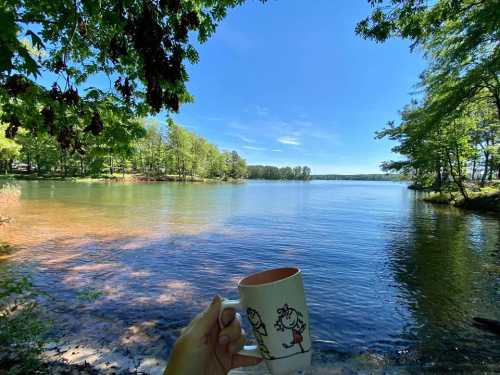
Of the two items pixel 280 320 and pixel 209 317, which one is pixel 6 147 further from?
pixel 280 320

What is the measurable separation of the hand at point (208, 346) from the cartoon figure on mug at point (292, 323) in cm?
21

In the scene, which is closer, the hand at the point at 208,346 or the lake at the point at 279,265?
the hand at the point at 208,346

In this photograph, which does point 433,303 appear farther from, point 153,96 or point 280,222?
point 280,222

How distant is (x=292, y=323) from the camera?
3.61 feet

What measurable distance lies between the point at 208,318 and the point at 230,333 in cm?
12

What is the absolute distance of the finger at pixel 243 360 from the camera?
1220 millimetres

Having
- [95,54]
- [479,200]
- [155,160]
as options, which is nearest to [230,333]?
[95,54]

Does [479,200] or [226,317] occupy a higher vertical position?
[226,317]

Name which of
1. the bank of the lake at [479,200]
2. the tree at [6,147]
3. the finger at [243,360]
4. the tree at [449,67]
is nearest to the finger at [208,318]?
the finger at [243,360]

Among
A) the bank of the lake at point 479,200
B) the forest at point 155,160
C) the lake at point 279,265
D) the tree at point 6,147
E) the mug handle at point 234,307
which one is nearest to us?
the mug handle at point 234,307

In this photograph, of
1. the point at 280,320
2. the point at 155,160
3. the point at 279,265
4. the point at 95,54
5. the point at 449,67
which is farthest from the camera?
the point at 155,160

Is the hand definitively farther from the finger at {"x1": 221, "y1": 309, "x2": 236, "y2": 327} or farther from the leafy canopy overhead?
the leafy canopy overhead

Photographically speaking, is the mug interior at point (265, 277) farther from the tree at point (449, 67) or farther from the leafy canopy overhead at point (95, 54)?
the tree at point (449, 67)

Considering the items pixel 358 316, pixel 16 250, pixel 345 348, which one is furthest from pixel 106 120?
pixel 16 250
